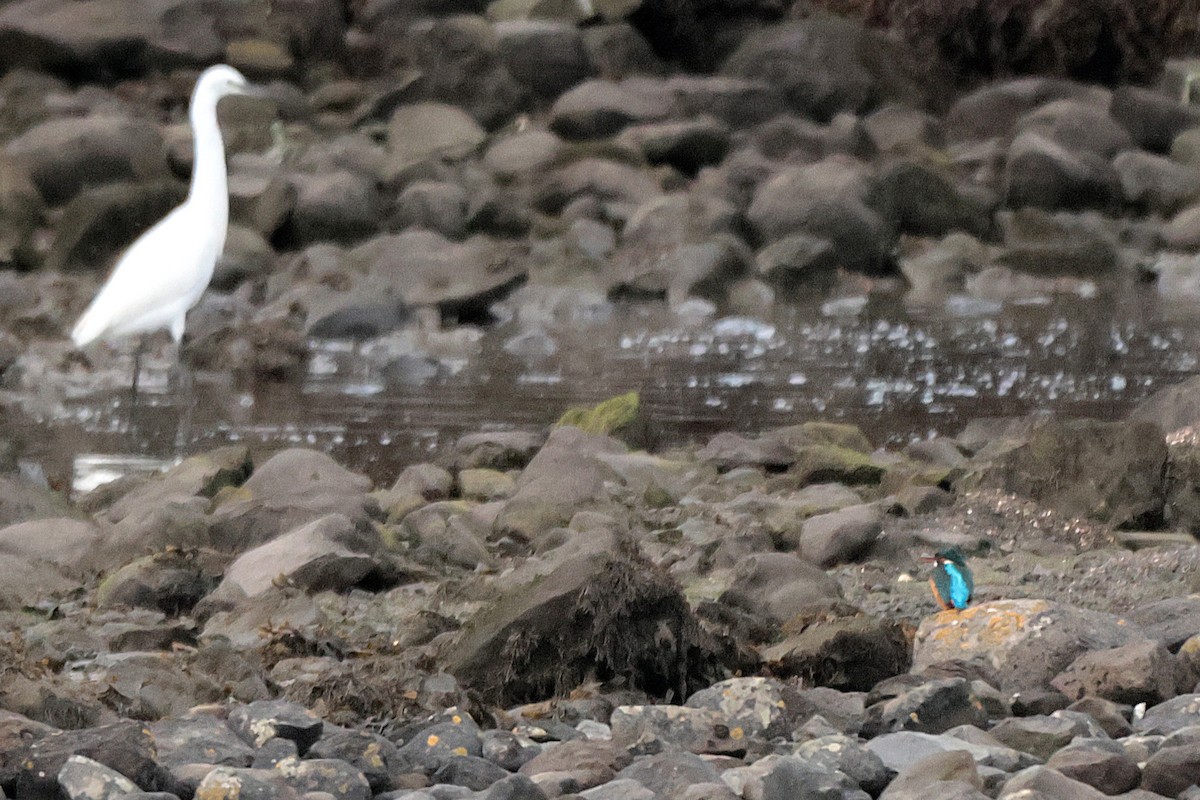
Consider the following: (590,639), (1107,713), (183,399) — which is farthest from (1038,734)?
(183,399)

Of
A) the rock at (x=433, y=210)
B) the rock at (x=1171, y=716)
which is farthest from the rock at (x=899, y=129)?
the rock at (x=1171, y=716)

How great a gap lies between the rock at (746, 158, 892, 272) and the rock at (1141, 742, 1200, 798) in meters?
12.6

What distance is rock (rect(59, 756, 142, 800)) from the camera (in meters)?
3.26

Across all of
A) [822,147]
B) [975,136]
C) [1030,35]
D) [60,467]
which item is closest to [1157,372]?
[60,467]

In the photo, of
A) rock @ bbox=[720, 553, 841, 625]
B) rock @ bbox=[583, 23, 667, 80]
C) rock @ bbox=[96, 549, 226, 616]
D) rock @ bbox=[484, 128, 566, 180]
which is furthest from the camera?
rock @ bbox=[583, 23, 667, 80]

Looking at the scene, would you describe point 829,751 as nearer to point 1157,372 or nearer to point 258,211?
point 1157,372

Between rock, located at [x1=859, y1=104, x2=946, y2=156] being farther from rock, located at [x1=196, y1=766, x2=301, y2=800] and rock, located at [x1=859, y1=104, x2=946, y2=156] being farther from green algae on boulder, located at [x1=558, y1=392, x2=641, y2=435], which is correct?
rock, located at [x1=196, y1=766, x2=301, y2=800]

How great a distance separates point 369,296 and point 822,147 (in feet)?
28.4

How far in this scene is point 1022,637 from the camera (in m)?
4.41

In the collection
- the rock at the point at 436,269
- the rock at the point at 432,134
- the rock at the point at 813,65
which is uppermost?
the rock at the point at 813,65

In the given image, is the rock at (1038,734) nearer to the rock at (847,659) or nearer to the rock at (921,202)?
the rock at (847,659)

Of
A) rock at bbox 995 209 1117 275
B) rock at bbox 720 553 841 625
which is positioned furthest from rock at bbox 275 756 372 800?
rock at bbox 995 209 1117 275

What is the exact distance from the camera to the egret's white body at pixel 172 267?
409 inches

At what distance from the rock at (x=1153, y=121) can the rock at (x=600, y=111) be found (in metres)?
5.21
